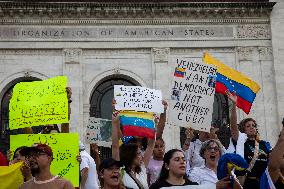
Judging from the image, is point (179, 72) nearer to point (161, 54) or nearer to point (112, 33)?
point (161, 54)

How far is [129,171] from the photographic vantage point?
7.01 metres

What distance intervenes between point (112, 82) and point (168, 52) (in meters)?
2.62

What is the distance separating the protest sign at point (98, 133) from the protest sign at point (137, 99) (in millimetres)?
2805

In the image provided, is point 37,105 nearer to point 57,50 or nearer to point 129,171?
point 129,171

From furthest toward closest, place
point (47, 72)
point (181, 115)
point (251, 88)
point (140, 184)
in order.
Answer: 1. point (47, 72)
2. point (251, 88)
3. point (181, 115)
4. point (140, 184)

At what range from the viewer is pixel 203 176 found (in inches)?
292

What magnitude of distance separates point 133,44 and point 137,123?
11.8 metres

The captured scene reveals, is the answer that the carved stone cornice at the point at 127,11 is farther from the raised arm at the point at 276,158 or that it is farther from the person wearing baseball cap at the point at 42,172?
the raised arm at the point at 276,158

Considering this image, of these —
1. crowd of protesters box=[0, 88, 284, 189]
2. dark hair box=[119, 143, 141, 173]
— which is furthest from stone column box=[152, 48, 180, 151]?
dark hair box=[119, 143, 141, 173]

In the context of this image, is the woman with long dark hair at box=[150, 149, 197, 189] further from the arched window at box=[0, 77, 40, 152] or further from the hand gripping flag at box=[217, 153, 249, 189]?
the arched window at box=[0, 77, 40, 152]

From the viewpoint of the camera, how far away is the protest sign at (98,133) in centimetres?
1274

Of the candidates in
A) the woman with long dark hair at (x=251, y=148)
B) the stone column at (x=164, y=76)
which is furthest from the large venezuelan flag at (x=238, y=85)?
the stone column at (x=164, y=76)

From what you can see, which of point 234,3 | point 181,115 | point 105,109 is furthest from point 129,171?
point 234,3

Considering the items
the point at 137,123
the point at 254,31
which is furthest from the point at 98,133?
A: the point at 254,31
